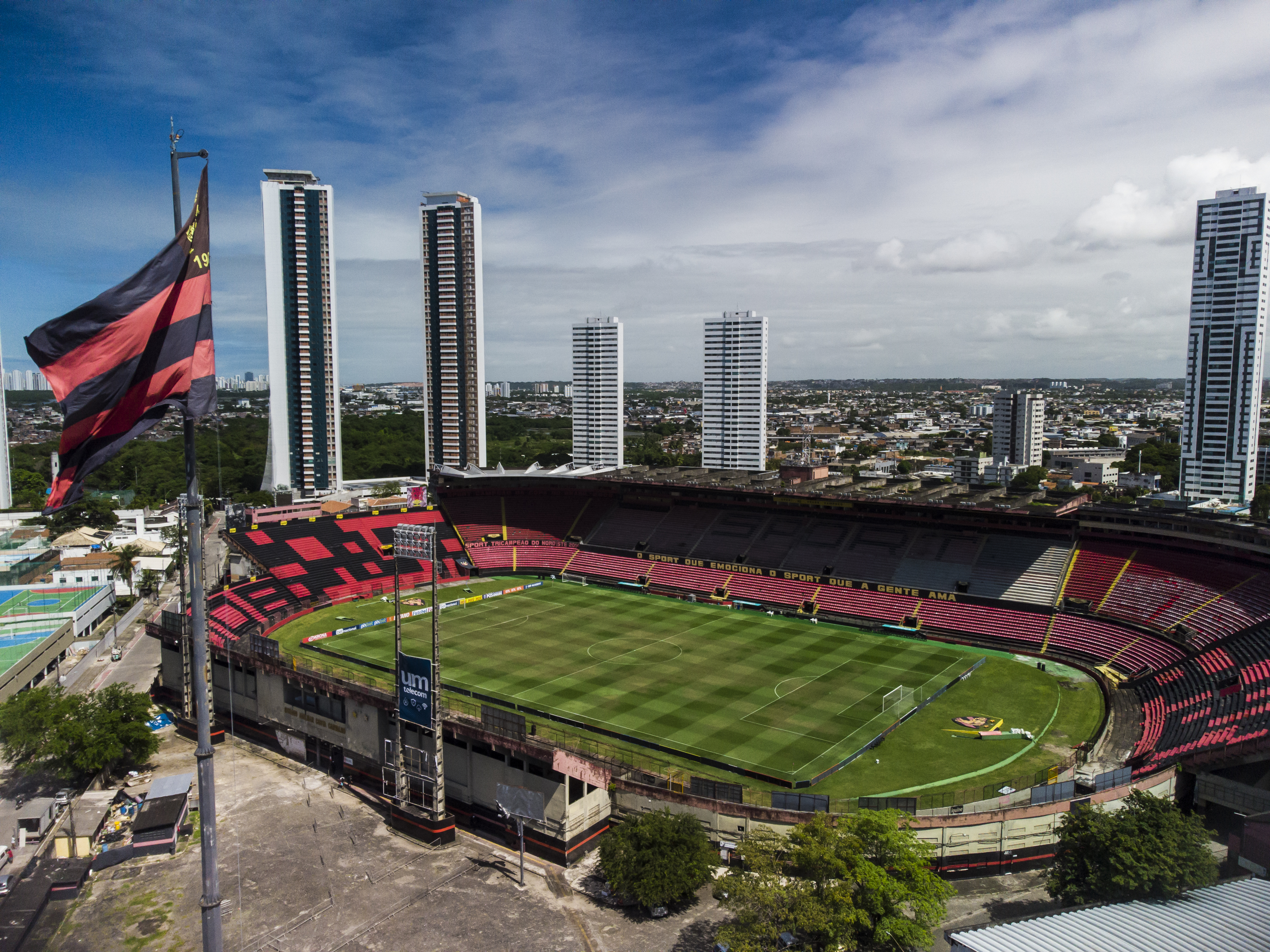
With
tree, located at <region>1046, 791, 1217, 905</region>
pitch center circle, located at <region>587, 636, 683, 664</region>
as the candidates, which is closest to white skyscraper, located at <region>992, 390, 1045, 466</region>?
pitch center circle, located at <region>587, 636, 683, 664</region>

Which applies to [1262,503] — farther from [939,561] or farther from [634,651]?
[634,651]

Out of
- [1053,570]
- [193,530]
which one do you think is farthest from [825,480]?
[193,530]

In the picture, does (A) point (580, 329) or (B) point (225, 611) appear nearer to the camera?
(B) point (225, 611)

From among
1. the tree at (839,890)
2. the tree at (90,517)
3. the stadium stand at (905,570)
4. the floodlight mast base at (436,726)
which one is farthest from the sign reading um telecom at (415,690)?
the tree at (90,517)

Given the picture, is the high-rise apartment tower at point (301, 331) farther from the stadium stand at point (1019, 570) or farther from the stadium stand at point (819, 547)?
the stadium stand at point (1019, 570)

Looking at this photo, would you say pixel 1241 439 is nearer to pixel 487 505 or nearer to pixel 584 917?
pixel 487 505

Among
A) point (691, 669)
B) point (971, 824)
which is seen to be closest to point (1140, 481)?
point (691, 669)
